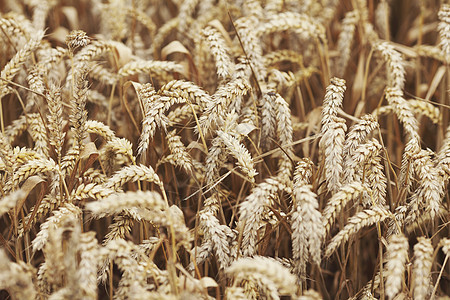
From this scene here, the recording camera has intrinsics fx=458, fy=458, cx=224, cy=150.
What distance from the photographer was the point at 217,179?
72.1 inches

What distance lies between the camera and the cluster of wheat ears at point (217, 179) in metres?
1.45

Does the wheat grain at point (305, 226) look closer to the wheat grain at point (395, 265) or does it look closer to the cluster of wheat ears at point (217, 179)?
the cluster of wheat ears at point (217, 179)

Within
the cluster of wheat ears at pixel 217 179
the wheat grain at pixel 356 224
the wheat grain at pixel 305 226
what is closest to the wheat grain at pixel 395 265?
the cluster of wheat ears at pixel 217 179

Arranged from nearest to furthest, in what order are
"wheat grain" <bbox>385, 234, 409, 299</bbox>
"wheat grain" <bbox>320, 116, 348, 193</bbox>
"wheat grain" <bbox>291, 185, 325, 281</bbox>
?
"wheat grain" <bbox>385, 234, 409, 299</bbox>, "wheat grain" <bbox>291, 185, 325, 281</bbox>, "wheat grain" <bbox>320, 116, 348, 193</bbox>

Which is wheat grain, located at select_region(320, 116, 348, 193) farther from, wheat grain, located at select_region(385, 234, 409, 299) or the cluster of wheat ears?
wheat grain, located at select_region(385, 234, 409, 299)

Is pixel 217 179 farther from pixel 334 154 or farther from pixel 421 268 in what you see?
pixel 421 268

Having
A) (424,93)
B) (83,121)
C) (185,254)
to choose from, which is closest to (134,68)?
(83,121)

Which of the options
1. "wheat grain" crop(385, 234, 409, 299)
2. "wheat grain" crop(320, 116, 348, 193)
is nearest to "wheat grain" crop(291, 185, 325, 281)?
"wheat grain" crop(320, 116, 348, 193)

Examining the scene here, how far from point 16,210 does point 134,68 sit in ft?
2.62

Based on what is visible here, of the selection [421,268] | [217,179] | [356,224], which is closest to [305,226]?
[356,224]

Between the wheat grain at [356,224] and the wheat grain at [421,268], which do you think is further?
the wheat grain at [356,224]

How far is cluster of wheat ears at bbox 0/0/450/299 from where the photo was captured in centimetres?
145

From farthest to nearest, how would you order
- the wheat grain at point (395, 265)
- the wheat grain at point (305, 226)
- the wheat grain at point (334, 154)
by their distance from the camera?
the wheat grain at point (334, 154)
the wheat grain at point (305, 226)
the wheat grain at point (395, 265)

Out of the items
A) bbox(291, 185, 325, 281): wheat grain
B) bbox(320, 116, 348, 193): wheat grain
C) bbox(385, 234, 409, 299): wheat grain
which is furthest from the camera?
bbox(320, 116, 348, 193): wheat grain
